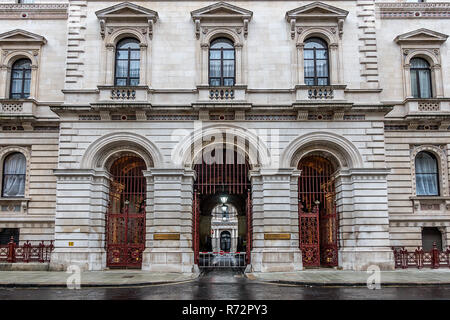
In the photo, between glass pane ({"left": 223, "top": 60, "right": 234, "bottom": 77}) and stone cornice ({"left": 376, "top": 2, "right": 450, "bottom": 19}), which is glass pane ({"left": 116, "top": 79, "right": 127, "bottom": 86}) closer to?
glass pane ({"left": 223, "top": 60, "right": 234, "bottom": 77})

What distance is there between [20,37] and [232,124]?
1316 cm

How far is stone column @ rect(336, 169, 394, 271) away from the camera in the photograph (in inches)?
846

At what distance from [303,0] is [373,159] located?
8955mm

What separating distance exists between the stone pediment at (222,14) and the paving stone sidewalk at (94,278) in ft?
41.5

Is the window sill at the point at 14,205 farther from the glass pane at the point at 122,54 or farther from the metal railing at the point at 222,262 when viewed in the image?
the metal railing at the point at 222,262

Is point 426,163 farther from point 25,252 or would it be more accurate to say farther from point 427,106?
point 25,252

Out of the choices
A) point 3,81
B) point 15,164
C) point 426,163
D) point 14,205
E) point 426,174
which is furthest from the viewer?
point 3,81

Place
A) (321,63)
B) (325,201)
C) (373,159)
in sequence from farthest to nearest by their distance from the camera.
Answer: (325,201) < (321,63) < (373,159)

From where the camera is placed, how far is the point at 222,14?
77.4 feet

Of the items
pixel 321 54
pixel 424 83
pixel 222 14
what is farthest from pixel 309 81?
pixel 424 83
